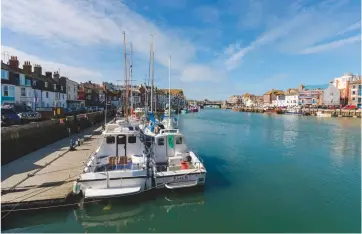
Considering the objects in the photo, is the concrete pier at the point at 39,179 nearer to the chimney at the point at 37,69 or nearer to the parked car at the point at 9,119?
the parked car at the point at 9,119

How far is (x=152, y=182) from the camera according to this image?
13172mm

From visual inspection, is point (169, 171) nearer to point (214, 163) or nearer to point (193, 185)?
point (193, 185)

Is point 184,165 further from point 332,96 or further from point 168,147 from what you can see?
Result: point 332,96

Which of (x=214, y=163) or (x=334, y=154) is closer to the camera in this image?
(x=214, y=163)

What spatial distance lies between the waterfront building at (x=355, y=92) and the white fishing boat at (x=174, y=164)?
103889 mm

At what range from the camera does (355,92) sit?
312 ft

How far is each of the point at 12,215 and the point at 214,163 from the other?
15.0m

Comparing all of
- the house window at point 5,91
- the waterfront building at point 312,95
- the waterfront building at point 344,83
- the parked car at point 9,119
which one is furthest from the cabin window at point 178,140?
the waterfront building at point 312,95

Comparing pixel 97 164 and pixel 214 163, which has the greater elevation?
pixel 97 164

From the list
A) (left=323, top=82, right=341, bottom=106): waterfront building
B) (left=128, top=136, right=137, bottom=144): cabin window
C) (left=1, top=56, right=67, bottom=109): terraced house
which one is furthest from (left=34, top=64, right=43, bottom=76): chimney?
(left=323, top=82, right=341, bottom=106): waterfront building

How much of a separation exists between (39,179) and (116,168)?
13.3 feet

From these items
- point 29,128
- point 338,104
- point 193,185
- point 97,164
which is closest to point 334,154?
point 193,185

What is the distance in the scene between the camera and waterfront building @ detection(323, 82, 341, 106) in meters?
107

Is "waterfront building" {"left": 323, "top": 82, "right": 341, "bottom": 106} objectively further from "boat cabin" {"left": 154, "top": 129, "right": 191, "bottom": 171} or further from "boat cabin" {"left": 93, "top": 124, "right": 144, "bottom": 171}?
"boat cabin" {"left": 93, "top": 124, "right": 144, "bottom": 171}
